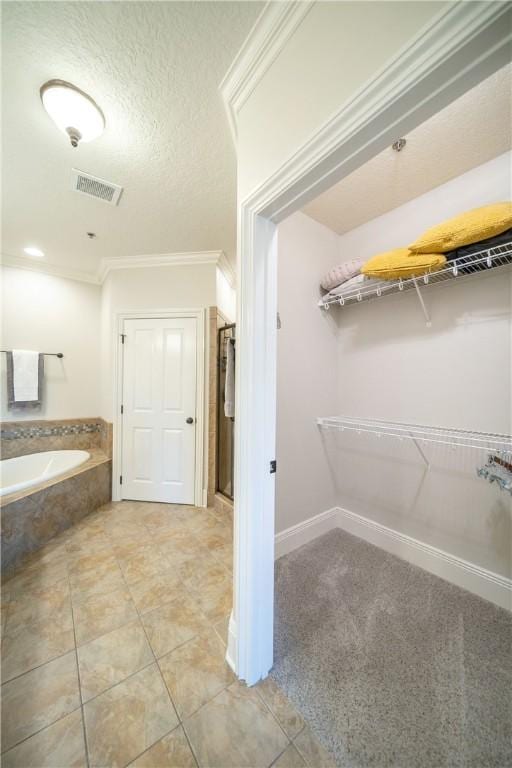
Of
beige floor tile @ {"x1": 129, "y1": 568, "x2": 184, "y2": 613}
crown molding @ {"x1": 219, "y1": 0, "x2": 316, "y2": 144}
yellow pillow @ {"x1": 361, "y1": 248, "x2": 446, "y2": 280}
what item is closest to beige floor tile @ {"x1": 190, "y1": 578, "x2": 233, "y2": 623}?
beige floor tile @ {"x1": 129, "y1": 568, "x2": 184, "y2": 613}

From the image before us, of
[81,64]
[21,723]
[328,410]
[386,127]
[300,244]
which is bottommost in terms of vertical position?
[21,723]

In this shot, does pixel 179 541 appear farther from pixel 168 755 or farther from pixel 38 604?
pixel 168 755

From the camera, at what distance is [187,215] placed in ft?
6.94

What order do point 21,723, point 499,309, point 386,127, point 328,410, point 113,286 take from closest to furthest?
1. point 386,127
2. point 21,723
3. point 499,309
4. point 328,410
5. point 113,286

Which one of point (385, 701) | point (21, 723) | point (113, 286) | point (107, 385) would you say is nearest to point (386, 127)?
point (385, 701)

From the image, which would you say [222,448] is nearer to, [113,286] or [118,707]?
[118,707]

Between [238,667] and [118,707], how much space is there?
0.48 m

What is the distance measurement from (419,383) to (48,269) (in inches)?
157

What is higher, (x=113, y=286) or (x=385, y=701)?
(x=113, y=286)

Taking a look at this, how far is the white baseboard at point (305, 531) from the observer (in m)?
1.94

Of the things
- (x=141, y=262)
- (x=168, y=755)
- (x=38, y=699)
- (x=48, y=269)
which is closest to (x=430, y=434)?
(x=168, y=755)

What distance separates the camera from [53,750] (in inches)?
36.0

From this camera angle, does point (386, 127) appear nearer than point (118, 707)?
Yes

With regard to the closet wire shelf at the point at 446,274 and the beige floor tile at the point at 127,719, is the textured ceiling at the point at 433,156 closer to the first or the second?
the closet wire shelf at the point at 446,274
